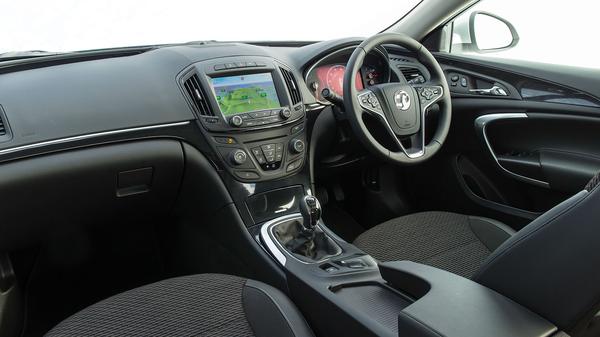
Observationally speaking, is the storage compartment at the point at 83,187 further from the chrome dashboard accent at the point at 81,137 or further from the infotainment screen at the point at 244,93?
the infotainment screen at the point at 244,93

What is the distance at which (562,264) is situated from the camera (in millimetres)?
755

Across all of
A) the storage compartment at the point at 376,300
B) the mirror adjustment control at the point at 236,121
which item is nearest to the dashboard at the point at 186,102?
the mirror adjustment control at the point at 236,121

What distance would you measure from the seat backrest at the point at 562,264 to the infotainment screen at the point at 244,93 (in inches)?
42.5

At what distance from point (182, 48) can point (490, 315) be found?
1.40 meters

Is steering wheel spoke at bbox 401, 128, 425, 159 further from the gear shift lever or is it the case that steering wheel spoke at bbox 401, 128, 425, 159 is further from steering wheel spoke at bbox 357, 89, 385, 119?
the gear shift lever

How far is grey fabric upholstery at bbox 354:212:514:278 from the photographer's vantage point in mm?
1723

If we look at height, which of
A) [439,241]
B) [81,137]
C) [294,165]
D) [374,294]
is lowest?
[439,241]

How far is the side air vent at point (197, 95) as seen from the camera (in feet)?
5.59

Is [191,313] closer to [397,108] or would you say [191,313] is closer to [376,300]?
[376,300]

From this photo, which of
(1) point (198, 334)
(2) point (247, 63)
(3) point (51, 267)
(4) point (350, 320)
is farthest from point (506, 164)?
(3) point (51, 267)

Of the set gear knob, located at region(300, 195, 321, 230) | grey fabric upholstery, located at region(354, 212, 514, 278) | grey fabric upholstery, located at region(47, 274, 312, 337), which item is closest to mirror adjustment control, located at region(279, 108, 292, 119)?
gear knob, located at region(300, 195, 321, 230)

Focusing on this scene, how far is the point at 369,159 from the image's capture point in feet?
7.41

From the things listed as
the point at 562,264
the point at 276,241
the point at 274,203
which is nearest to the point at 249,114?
the point at 274,203

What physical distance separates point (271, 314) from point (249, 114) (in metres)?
0.71
